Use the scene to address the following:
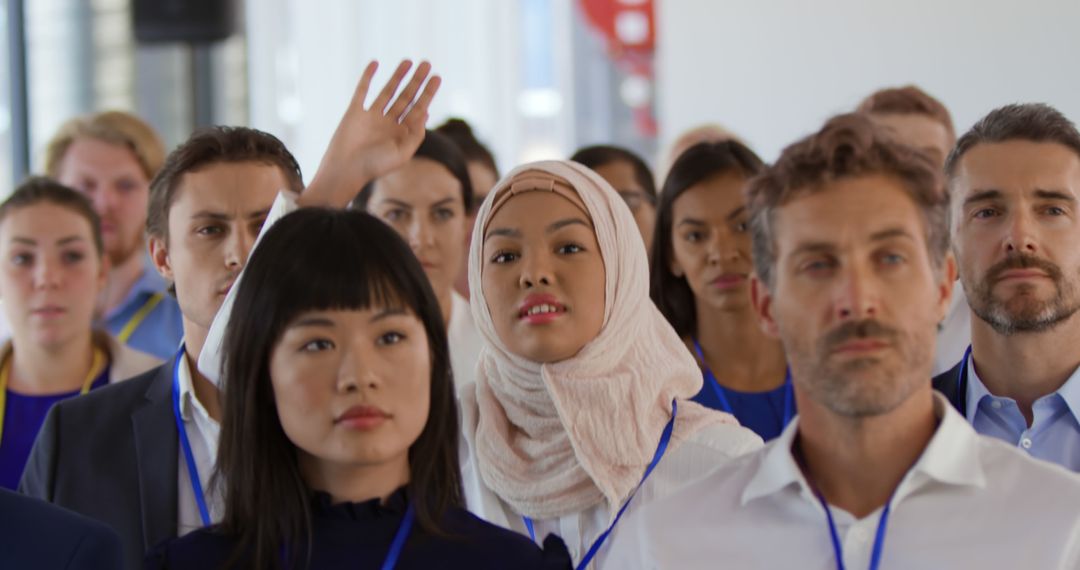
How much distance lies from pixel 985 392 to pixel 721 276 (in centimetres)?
93

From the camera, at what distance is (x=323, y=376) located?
2496 millimetres

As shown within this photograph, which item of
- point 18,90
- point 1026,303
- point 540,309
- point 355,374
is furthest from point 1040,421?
point 18,90

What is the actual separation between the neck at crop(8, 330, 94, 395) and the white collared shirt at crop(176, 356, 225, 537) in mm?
1175

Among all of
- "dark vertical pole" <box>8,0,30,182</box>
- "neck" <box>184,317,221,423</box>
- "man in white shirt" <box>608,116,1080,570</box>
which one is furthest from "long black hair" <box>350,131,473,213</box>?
"dark vertical pole" <box>8,0,30,182</box>

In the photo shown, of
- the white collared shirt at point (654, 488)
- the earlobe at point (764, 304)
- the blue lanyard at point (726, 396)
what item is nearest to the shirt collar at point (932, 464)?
the earlobe at point (764, 304)

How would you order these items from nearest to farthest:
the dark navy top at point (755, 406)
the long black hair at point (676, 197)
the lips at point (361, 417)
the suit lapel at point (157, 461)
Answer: the lips at point (361, 417), the suit lapel at point (157, 461), the dark navy top at point (755, 406), the long black hair at point (676, 197)

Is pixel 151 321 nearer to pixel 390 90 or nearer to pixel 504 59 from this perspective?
pixel 390 90

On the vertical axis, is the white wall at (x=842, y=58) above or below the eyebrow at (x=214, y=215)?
above

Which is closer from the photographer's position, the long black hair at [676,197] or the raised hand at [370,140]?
the raised hand at [370,140]

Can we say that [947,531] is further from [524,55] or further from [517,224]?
[524,55]

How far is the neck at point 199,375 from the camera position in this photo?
10.8 ft

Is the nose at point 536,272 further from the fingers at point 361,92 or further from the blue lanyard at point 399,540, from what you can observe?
the blue lanyard at point 399,540

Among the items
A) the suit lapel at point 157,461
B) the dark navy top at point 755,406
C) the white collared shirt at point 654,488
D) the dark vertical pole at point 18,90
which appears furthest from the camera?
the dark vertical pole at point 18,90

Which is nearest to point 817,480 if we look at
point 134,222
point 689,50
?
point 134,222
